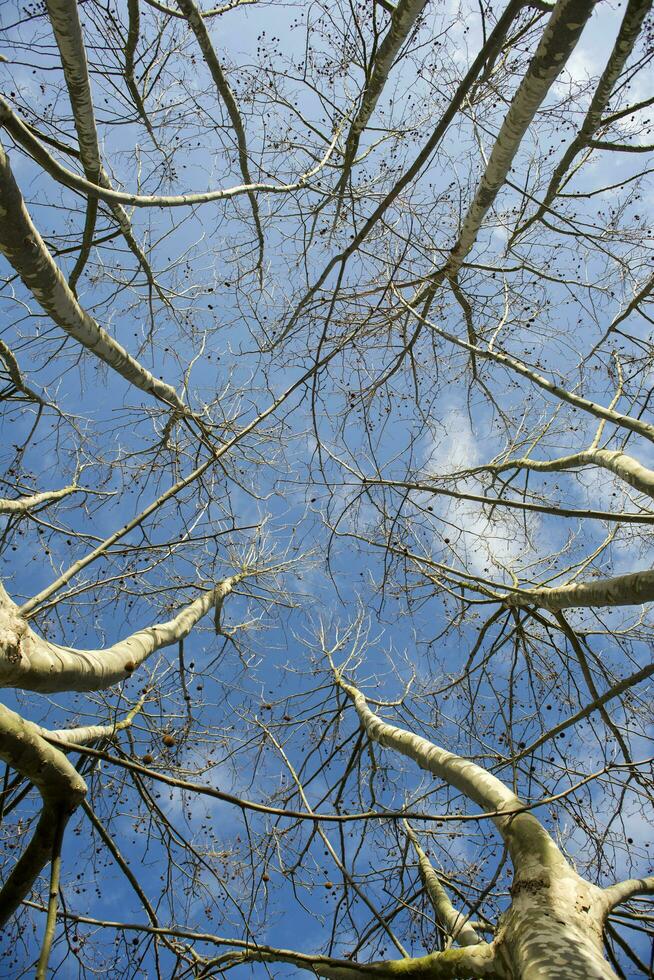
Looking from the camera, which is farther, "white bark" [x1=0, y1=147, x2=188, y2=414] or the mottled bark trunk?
"white bark" [x1=0, y1=147, x2=188, y2=414]

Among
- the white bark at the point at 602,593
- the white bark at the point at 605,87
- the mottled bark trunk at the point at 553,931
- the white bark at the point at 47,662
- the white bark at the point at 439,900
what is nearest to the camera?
the mottled bark trunk at the point at 553,931

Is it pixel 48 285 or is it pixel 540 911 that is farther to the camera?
A: pixel 48 285

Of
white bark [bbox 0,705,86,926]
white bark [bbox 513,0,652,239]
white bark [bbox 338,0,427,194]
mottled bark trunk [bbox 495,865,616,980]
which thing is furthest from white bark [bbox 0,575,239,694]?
white bark [bbox 513,0,652,239]

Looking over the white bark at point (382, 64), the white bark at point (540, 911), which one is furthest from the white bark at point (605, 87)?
the white bark at point (540, 911)

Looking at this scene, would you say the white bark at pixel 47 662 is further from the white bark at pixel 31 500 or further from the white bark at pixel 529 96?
the white bark at pixel 529 96

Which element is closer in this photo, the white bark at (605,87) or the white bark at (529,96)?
the white bark at (529,96)

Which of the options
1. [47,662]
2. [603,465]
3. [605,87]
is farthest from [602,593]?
[605,87]

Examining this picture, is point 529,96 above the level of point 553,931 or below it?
above

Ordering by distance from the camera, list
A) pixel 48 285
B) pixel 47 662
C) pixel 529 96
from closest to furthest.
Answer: pixel 47 662, pixel 529 96, pixel 48 285

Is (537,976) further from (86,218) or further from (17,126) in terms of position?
(86,218)

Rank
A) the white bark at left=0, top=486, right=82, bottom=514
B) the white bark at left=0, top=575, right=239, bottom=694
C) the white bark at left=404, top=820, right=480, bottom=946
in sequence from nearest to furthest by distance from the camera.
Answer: the white bark at left=0, top=575, right=239, bottom=694, the white bark at left=404, top=820, right=480, bottom=946, the white bark at left=0, top=486, right=82, bottom=514

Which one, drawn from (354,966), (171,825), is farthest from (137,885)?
(354,966)

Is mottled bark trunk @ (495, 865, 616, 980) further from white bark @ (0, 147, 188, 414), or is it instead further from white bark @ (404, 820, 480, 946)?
white bark @ (0, 147, 188, 414)

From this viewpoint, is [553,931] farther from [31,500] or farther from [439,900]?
[31,500]
